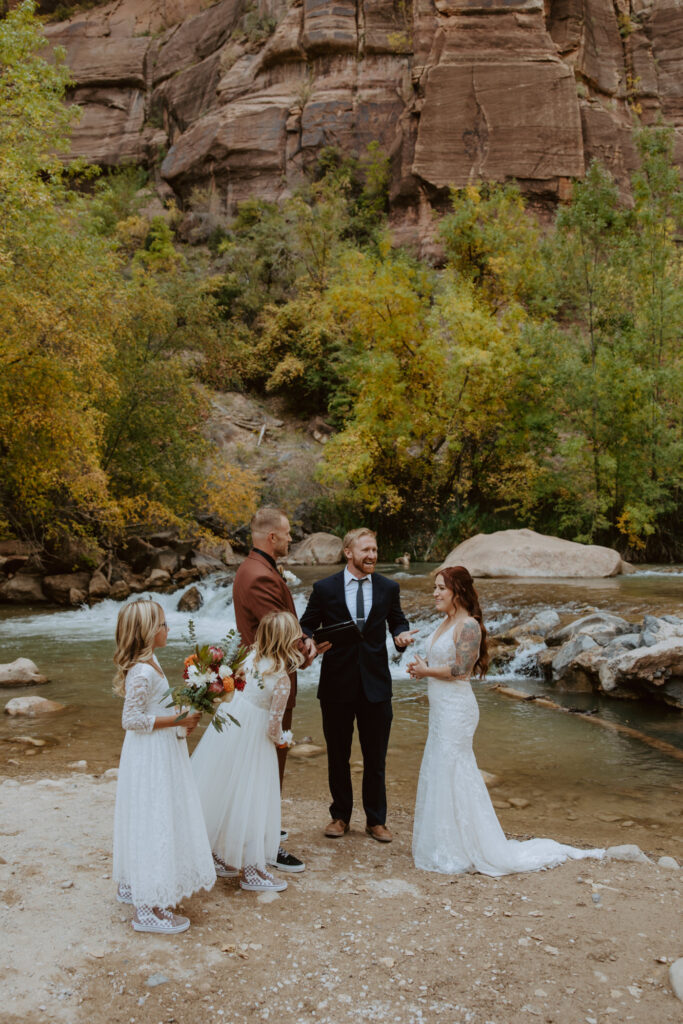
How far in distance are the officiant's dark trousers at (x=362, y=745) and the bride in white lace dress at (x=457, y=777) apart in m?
0.32

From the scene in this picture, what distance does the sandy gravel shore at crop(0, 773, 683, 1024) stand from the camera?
2.82 meters

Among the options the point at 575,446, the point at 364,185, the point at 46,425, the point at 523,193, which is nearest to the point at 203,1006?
the point at 46,425

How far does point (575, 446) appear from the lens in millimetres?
19766

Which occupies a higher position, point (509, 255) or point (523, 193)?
point (523, 193)

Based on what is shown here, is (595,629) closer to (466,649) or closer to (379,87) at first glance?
(466,649)

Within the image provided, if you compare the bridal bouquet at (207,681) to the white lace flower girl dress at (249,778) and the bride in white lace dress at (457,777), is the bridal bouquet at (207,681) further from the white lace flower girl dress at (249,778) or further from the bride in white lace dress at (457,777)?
the bride in white lace dress at (457,777)

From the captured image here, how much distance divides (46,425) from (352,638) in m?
12.3

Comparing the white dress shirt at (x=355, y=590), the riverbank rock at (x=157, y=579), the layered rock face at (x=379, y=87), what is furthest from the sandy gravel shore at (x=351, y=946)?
the layered rock face at (x=379, y=87)

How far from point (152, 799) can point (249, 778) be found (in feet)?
1.86

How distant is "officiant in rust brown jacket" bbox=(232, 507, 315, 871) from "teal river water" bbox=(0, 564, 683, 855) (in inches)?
21.5

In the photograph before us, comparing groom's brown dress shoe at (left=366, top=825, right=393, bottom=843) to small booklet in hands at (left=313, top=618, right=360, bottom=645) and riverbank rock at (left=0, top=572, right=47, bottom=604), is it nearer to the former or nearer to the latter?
small booklet in hands at (left=313, top=618, right=360, bottom=645)

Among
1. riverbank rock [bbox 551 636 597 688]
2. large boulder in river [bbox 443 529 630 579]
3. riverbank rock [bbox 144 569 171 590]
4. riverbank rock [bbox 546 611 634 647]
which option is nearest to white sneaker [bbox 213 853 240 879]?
riverbank rock [bbox 551 636 597 688]

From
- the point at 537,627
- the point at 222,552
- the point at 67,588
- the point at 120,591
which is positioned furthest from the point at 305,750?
the point at 222,552

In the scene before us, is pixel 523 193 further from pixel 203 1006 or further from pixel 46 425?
pixel 203 1006
